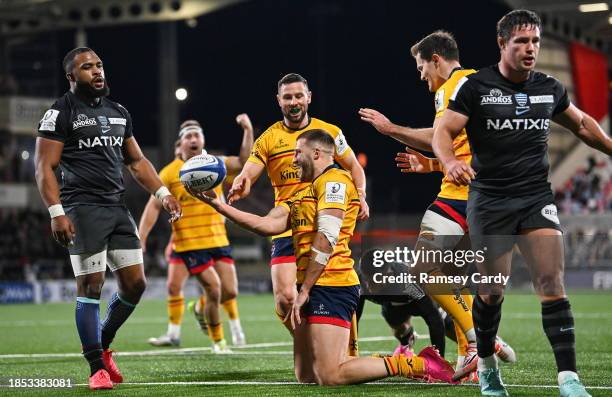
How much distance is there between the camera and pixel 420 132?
730 cm

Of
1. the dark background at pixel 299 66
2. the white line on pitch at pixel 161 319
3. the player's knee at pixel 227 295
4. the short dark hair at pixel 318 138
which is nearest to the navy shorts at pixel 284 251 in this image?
the short dark hair at pixel 318 138

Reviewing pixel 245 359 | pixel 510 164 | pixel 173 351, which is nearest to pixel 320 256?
pixel 510 164

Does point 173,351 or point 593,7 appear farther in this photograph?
point 593,7

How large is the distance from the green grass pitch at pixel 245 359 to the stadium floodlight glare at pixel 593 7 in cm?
1772

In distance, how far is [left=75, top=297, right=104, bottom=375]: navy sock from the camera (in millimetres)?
7379

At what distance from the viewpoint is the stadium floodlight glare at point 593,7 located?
34219mm

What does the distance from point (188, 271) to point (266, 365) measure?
322cm

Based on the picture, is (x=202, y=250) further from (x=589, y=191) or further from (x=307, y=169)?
(x=589, y=191)

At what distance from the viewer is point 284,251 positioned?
8.55 meters

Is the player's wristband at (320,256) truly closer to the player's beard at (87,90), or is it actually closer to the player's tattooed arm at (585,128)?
the player's tattooed arm at (585,128)

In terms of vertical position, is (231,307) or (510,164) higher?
(510,164)

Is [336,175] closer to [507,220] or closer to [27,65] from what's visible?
[507,220]

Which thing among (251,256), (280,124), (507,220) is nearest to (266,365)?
(280,124)

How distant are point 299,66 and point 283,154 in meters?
32.6
